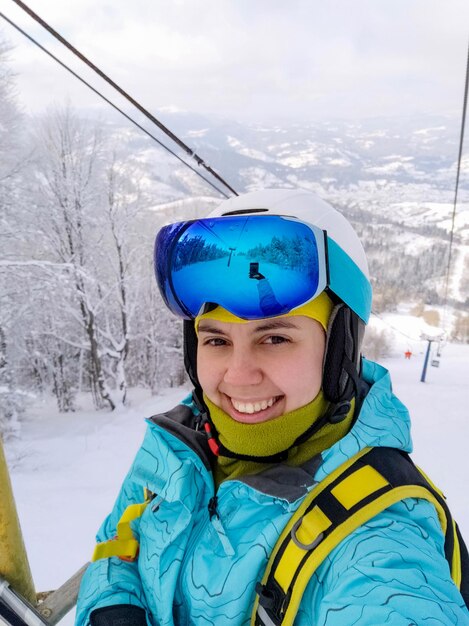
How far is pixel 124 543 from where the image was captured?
1.49m

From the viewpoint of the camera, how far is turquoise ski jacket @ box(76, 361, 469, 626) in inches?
35.1

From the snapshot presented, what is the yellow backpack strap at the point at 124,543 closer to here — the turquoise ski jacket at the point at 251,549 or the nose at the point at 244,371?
the turquoise ski jacket at the point at 251,549

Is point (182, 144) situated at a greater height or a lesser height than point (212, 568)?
greater

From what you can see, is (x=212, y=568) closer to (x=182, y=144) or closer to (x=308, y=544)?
(x=308, y=544)

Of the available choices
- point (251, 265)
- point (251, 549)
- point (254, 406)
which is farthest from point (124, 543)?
point (251, 265)

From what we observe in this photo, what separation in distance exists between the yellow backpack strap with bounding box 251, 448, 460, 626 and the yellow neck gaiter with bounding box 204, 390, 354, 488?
177 millimetres

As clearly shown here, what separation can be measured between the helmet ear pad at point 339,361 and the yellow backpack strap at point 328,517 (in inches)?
10.2

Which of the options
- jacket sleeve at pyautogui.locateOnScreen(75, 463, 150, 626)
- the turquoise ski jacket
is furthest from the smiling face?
jacket sleeve at pyautogui.locateOnScreen(75, 463, 150, 626)

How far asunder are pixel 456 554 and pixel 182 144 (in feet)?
8.88

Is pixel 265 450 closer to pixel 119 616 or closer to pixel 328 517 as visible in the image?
pixel 328 517

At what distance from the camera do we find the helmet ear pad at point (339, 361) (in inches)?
53.3

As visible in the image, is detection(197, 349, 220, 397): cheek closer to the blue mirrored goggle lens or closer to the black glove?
the blue mirrored goggle lens

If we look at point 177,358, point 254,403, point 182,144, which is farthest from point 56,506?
point 177,358

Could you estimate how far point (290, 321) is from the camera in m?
1.31
